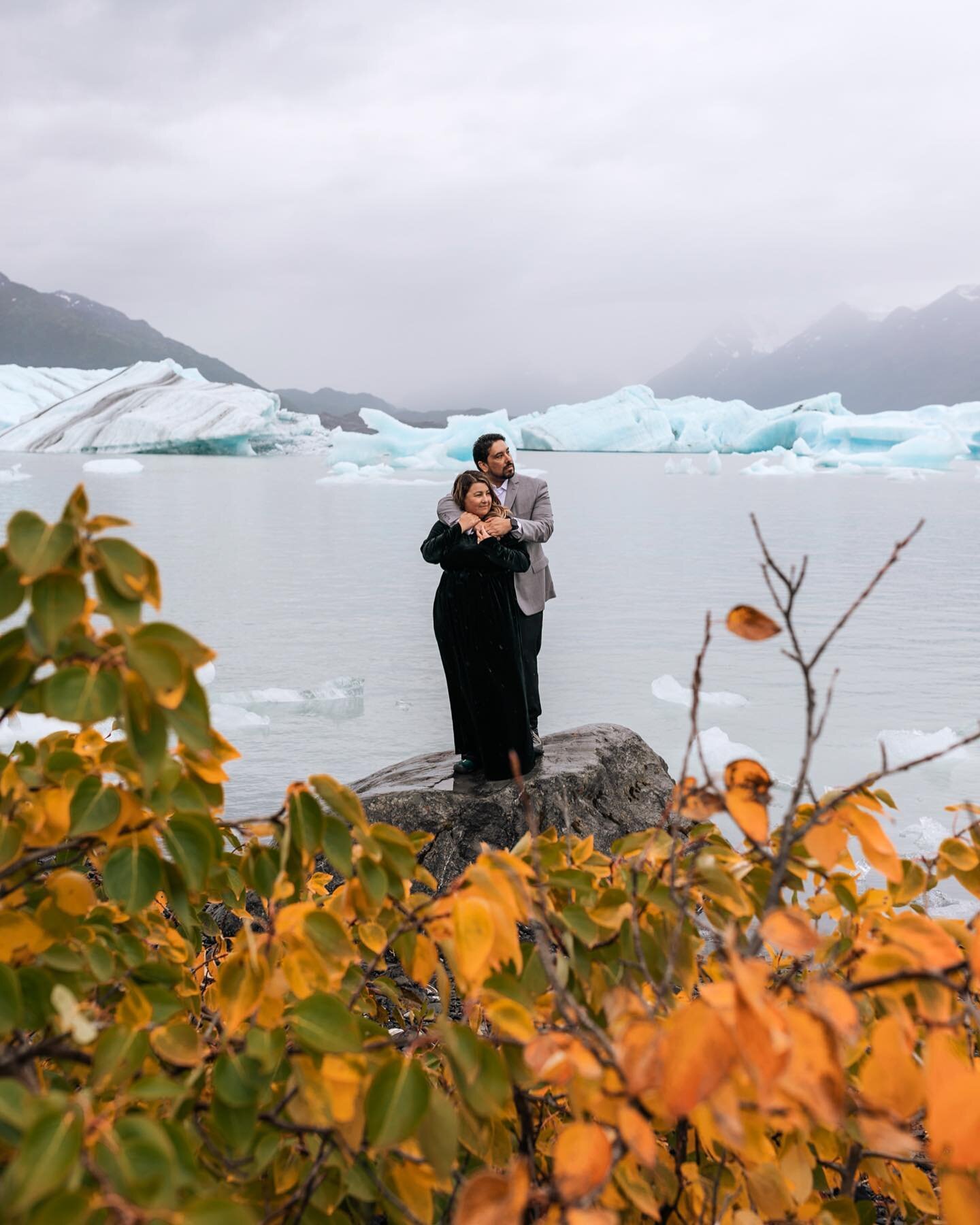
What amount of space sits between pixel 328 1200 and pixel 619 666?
921 cm

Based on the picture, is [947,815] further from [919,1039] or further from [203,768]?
[203,768]

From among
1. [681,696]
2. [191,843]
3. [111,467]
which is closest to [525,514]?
A: [191,843]

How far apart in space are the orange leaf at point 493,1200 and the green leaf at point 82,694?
45cm

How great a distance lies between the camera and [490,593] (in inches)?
162

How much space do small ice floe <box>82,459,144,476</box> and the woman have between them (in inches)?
1247

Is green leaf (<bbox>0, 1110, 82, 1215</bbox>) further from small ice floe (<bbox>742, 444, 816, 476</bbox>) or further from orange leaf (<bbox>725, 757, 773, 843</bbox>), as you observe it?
small ice floe (<bbox>742, 444, 816, 476</bbox>)

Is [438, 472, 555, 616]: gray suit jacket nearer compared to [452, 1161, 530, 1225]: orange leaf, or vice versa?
[452, 1161, 530, 1225]: orange leaf

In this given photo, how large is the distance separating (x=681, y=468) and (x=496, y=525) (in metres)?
39.4

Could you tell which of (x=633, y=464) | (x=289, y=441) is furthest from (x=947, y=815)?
(x=633, y=464)

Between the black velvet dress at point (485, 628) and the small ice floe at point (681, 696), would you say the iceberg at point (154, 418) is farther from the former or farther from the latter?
the black velvet dress at point (485, 628)

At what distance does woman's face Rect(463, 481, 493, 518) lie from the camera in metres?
3.98

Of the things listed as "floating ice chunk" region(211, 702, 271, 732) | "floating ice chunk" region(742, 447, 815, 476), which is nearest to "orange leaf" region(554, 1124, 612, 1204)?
"floating ice chunk" region(211, 702, 271, 732)

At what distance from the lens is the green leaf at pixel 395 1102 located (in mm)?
835

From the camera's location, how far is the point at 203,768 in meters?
1.07
